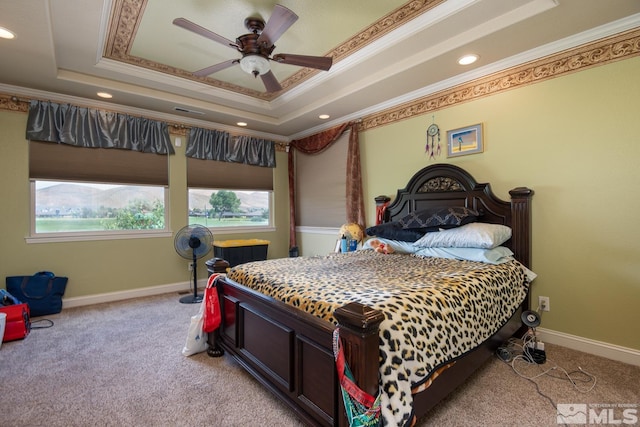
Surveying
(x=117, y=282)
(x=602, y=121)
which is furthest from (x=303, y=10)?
(x=117, y=282)

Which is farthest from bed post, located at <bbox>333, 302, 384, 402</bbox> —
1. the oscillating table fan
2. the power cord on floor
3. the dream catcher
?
the oscillating table fan

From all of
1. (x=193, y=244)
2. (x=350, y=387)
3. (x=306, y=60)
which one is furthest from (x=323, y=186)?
(x=350, y=387)

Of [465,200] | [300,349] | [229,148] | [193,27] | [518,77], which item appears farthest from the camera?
[229,148]

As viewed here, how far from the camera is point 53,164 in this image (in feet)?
11.3

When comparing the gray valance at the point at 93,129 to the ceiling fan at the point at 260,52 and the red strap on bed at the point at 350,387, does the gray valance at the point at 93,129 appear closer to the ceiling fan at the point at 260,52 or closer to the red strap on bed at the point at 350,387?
the ceiling fan at the point at 260,52

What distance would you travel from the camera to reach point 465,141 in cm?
306

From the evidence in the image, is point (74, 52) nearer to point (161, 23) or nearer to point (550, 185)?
point (161, 23)

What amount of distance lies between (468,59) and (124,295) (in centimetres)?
473

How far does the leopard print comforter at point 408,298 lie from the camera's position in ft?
4.02

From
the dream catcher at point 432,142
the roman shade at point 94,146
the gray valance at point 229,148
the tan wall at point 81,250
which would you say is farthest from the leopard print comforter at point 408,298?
the gray valance at point 229,148

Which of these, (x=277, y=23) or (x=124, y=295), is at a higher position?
(x=277, y=23)

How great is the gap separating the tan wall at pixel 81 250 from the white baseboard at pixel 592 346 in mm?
4088

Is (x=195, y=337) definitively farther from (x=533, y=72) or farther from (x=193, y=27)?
(x=533, y=72)

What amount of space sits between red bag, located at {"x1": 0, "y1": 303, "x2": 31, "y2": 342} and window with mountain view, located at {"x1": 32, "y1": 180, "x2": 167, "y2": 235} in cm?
111
